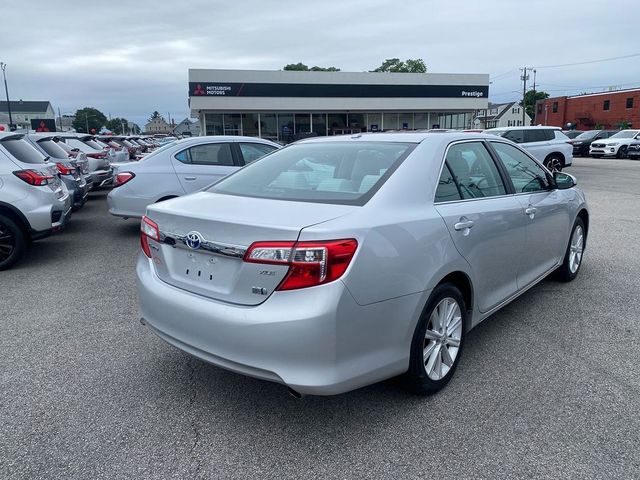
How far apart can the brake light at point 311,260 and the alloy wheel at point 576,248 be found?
3774 millimetres

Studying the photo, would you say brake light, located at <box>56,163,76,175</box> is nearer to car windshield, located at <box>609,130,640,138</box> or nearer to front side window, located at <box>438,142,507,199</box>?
front side window, located at <box>438,142,507,199</box>

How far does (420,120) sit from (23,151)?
125 ft

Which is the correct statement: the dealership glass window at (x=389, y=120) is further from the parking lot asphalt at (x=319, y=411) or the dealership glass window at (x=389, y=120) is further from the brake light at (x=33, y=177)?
the parking lot asphalt at (x=319, y=411)

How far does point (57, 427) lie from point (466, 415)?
94.4 inches

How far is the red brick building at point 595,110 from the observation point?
5988 centimetres

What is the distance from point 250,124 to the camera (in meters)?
37.4

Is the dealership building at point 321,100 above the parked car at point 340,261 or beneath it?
above

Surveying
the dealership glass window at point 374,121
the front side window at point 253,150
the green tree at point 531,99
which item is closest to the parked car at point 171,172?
the front side window at point 253,150

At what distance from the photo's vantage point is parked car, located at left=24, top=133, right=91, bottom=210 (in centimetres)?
848

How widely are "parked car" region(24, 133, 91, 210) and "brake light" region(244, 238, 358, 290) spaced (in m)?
6.96

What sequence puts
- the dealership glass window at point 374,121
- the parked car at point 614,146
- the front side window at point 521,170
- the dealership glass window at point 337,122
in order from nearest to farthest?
the front side window at point 521,170 → the parked car at point 614,146 → the dealership glass window at point 337,122 → the dealership glass window at point 374,121

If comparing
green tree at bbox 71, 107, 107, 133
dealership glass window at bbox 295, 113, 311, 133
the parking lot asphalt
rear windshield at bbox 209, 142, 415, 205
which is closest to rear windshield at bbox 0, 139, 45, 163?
the parking lot asphalt

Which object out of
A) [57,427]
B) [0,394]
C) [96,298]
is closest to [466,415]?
[57,427]

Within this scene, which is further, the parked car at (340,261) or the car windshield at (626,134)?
the car windshield at (626,134)
